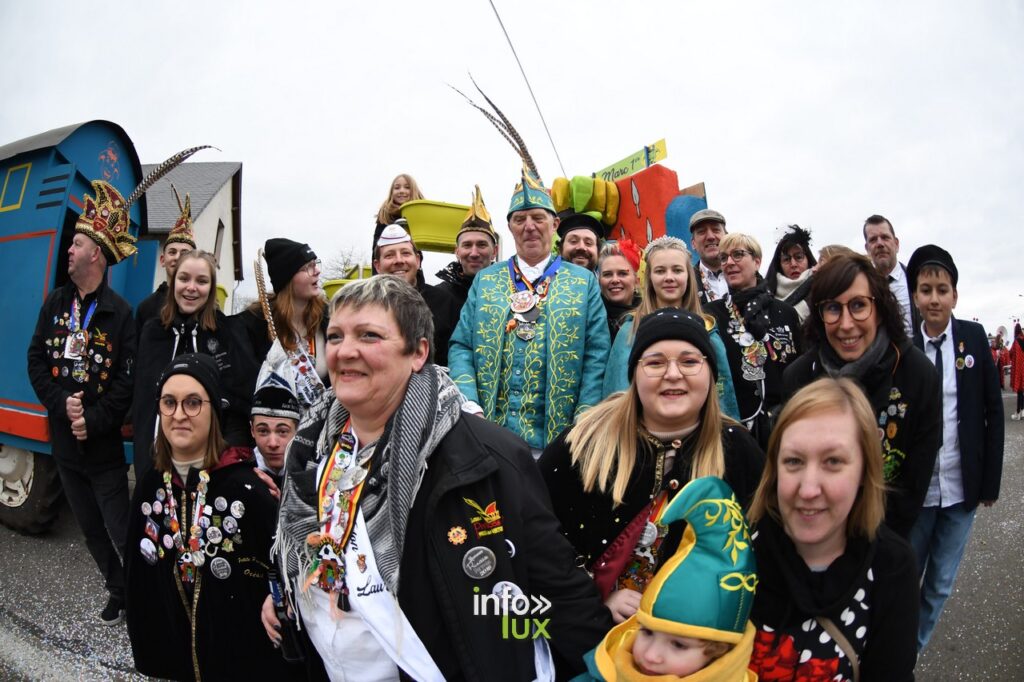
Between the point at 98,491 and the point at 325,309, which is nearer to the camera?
the point at 325,309

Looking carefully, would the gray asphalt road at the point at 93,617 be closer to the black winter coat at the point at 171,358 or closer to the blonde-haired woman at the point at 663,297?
the black winter coat at the point at 171,358

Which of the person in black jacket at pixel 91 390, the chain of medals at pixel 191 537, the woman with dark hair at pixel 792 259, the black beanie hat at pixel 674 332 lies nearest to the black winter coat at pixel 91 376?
the person in black jacket at pixel 91 390

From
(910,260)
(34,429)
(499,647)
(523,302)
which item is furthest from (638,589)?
(34,429)

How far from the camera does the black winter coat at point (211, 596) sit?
2.35 m

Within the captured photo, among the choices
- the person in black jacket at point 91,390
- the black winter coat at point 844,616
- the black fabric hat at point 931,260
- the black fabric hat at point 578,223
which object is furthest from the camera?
the black fabric hat at point 578,223

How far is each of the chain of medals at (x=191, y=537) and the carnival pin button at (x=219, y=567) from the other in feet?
0.13

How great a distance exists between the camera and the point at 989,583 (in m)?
4.47

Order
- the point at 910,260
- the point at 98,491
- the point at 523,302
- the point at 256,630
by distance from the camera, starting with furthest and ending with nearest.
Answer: the point at 98,491, the point at 910,260, the point at 523,302, the point at 256,630

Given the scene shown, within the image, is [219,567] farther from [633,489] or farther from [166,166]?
[166,166]

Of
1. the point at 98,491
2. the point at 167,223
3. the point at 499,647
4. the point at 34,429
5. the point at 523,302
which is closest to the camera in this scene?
the point at 499,647

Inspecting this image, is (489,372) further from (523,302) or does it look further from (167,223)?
(167,223)

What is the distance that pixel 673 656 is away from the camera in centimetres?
148

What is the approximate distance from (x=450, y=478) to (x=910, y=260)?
3.16 meters

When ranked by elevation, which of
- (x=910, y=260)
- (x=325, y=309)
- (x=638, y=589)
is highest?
(x=910, y=260)
